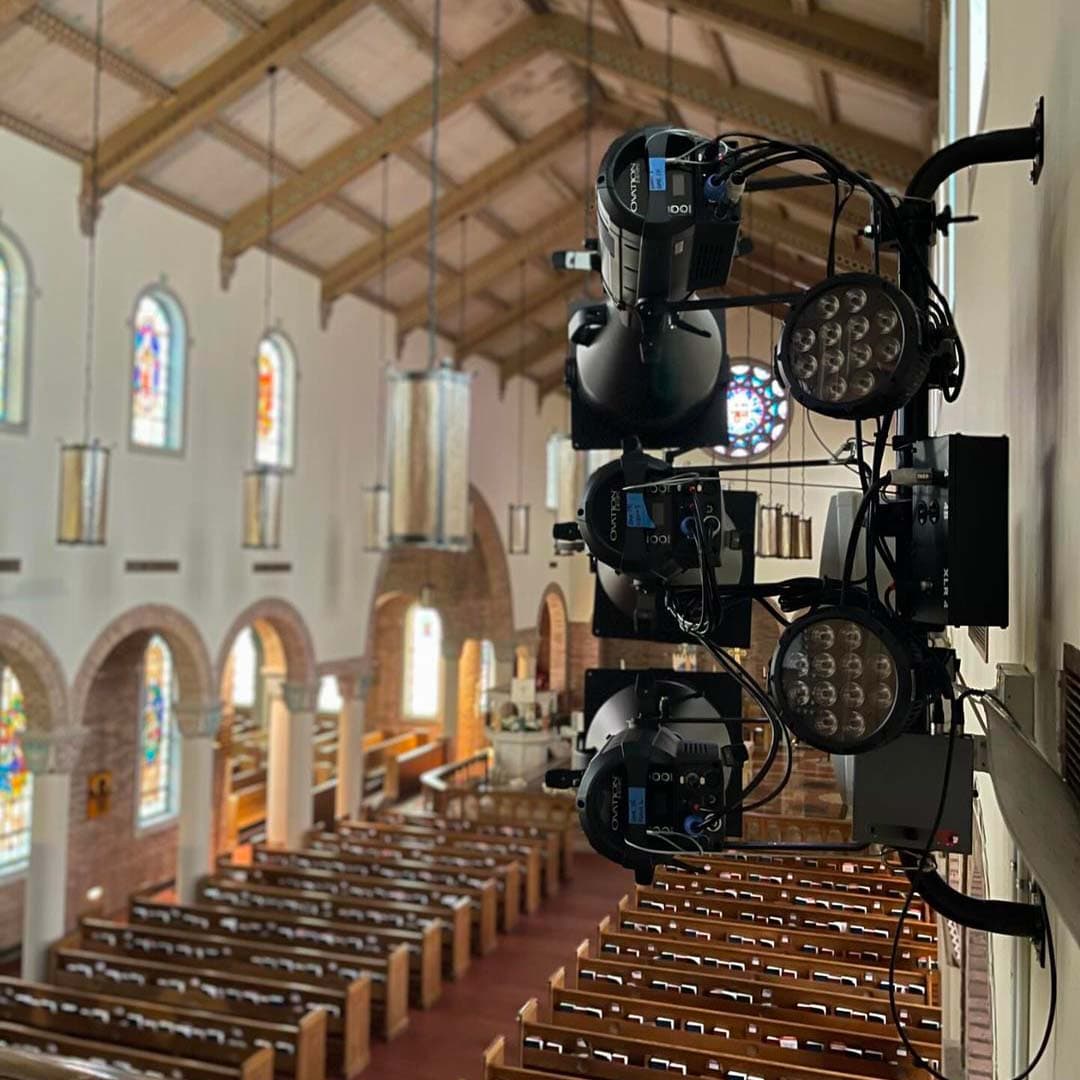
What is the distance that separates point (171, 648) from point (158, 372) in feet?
10.1

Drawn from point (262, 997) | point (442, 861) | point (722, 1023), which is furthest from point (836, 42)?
point (442, 861)

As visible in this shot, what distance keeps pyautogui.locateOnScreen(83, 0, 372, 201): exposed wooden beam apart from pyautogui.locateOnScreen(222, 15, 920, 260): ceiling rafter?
173 cm

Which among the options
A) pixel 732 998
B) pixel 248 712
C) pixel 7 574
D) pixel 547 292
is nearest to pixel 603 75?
pixel 547 292

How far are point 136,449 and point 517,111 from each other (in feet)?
18.8

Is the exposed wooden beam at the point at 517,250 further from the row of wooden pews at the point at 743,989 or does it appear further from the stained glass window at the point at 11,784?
the row of wooden pews at the point at 743,989

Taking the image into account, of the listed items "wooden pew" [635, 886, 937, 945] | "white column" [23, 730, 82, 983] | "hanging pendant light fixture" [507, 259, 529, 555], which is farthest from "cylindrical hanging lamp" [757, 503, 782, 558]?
"white column" [23, 730, 82, 983]

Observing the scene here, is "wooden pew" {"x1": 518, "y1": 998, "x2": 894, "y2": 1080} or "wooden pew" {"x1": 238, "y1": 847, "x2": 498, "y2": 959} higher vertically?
"wooden pew" {"x1": 518, "y1": 998, "x2": 894, "y2": 1080}

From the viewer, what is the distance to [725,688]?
9.23 ft

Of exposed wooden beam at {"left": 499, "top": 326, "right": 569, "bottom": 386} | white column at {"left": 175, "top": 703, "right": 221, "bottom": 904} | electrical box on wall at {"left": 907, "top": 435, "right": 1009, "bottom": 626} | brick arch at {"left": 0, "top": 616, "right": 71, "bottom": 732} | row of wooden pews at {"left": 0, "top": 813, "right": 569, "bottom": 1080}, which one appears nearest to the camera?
electrical box on wall at {"left": 907, "top": 435, "right": 1009, "bottom": 626}

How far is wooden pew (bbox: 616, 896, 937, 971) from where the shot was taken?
6648mm

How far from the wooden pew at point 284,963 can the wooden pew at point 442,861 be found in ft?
6.68

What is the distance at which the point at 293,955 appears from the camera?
31.9 ft

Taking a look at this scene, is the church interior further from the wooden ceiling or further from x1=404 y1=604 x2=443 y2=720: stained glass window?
x1=404 y1=604 x2=443 y2=720: stained glass window

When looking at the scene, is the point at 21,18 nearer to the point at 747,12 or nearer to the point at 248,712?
the point at 747,12
